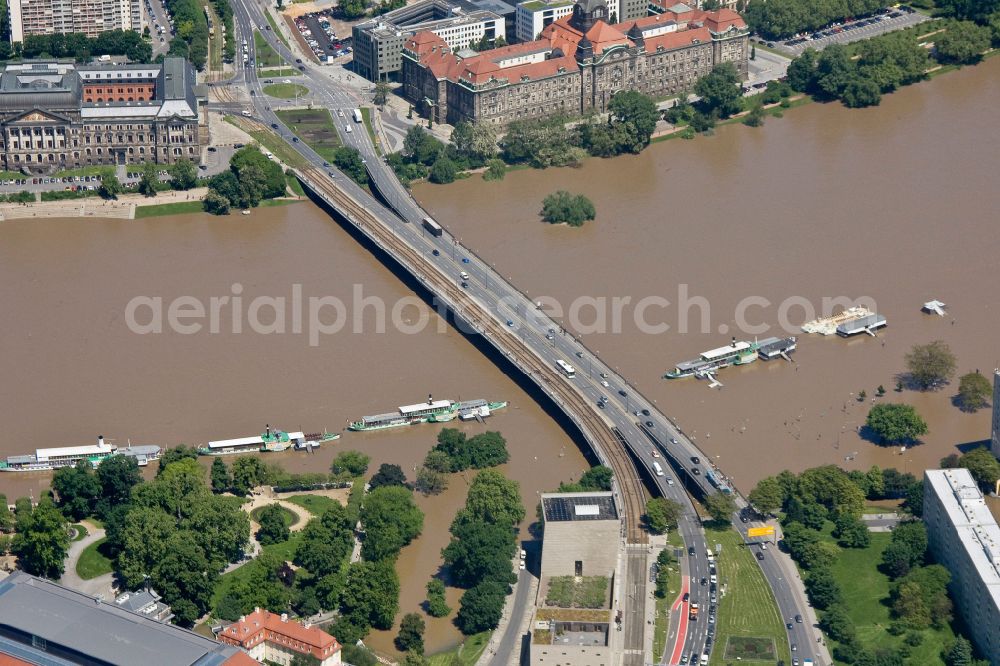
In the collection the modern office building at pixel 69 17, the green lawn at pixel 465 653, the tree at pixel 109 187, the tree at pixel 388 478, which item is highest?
the modern office building at pixel 69 17

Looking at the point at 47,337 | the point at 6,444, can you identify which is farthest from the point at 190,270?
the point at 6,444

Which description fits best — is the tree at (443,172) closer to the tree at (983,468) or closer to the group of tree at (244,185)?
the group of tree at (244,185)

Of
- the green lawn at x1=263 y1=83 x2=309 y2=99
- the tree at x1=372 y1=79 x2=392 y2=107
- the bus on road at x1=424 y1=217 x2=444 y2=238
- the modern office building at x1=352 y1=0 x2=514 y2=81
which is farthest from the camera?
the modern office building at x1=352 y1=0 x2=514 y2=81

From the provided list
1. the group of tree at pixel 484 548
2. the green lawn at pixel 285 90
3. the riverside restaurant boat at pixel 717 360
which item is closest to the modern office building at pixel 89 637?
the group of tree at pixel 484 548

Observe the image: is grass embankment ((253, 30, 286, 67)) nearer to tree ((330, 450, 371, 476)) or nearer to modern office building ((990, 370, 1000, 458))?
tree ((330, 450, 371, 476))

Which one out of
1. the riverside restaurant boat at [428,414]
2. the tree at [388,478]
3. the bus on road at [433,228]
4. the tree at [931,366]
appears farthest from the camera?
the bus on road at [433,228]

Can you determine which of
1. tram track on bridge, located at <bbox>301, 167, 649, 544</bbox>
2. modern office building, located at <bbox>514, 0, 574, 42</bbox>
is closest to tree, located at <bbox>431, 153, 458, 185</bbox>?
tram track on bridge, located at <bbox>301, 167, 649, 544</bbox>

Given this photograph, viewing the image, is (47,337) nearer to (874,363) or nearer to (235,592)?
(235,592)

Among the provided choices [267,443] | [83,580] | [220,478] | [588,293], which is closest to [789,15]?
[588,293]
